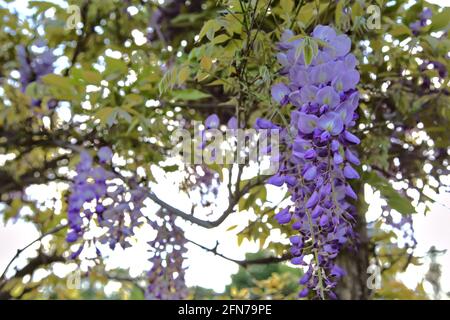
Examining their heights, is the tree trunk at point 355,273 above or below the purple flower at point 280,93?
below

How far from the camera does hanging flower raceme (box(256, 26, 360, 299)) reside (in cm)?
106

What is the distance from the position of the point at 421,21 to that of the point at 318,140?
2.52 feet

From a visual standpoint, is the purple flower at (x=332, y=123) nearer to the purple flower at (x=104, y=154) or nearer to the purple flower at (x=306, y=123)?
the purple flower at (x=306, y=123)

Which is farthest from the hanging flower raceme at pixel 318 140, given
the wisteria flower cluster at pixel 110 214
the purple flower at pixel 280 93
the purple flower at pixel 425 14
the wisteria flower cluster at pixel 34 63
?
the wisteria flower cluster at pixel 34 63

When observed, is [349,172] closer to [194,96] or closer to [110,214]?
[194,96]

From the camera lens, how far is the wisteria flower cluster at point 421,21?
1.59m

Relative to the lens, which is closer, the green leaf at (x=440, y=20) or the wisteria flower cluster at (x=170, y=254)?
the green leaf at (x=440, y=20)

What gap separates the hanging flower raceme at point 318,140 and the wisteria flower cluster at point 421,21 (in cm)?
55

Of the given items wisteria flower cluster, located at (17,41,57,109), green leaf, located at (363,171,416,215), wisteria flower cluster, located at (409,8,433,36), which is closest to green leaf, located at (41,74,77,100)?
wisteria flower cluster, located at (17,41,57,109)

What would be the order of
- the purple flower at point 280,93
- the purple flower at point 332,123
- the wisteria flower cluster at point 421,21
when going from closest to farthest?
the purple flower at point 332,123 → the purple flower at point 280,93 → the wisteria flower cluster at point 421,21

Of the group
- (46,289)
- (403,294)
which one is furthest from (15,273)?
(403,294)

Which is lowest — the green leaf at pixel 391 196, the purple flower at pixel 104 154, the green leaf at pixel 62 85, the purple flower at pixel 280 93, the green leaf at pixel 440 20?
the green leaf at pixel 391 196

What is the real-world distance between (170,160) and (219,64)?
0.74 meters

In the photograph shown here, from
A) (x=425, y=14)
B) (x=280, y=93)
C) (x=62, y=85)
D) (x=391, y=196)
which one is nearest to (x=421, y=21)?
(x=425, y=14)
